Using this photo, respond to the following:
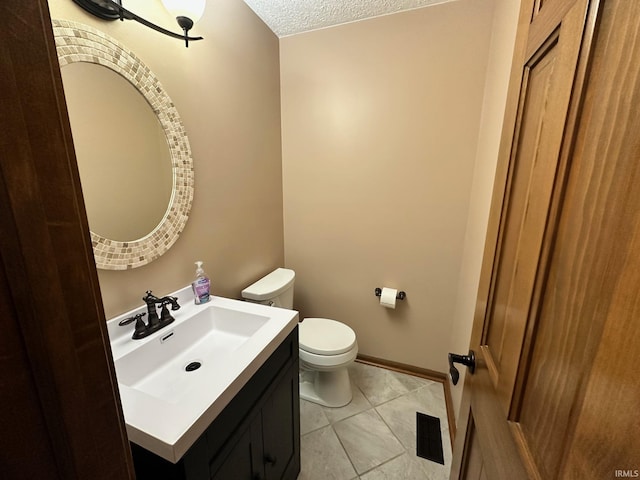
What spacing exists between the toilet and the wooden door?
106 cm

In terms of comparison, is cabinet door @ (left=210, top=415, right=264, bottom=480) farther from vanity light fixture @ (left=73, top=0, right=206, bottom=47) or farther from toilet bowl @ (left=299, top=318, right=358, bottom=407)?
vanity light fixture @ (left=73, top=0, right=206, bottom=47)

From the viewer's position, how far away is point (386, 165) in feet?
6.04

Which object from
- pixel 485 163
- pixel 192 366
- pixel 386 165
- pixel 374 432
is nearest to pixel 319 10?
pixel 386 165

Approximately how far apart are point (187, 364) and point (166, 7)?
1.42m

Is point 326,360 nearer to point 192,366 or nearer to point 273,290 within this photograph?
point 273,290

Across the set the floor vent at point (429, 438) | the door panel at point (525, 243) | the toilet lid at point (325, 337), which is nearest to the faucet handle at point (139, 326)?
the toilet lid at point (325, 337)

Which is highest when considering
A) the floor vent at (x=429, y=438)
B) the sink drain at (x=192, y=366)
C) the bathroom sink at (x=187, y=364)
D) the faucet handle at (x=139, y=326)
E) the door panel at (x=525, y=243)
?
the door panel at (x=525, y=243)

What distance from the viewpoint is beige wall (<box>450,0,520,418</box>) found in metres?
1.16

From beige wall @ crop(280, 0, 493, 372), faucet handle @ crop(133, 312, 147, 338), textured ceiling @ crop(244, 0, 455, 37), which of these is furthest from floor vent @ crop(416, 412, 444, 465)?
textured ceiling @ crop(244, 0, 455, 37)

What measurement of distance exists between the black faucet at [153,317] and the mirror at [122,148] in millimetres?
156

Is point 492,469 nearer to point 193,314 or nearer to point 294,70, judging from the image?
point 193,314

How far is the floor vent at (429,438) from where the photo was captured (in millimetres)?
1479

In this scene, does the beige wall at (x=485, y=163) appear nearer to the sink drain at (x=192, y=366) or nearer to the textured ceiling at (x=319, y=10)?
the textured ceiling at (x=319, y=10)

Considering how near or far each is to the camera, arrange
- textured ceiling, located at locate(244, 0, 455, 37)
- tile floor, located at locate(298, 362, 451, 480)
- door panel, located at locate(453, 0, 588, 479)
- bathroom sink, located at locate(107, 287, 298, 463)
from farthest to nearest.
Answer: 1. textured ceiling, located at locate(244, 0, 455, 37)
2. tile floor, located at locate(298, 362, 451, 480)
3. bathroom sink, located at locate(107, 287, 298, 463)
4. door panel, located at locate(453, 0, 588, 479)
